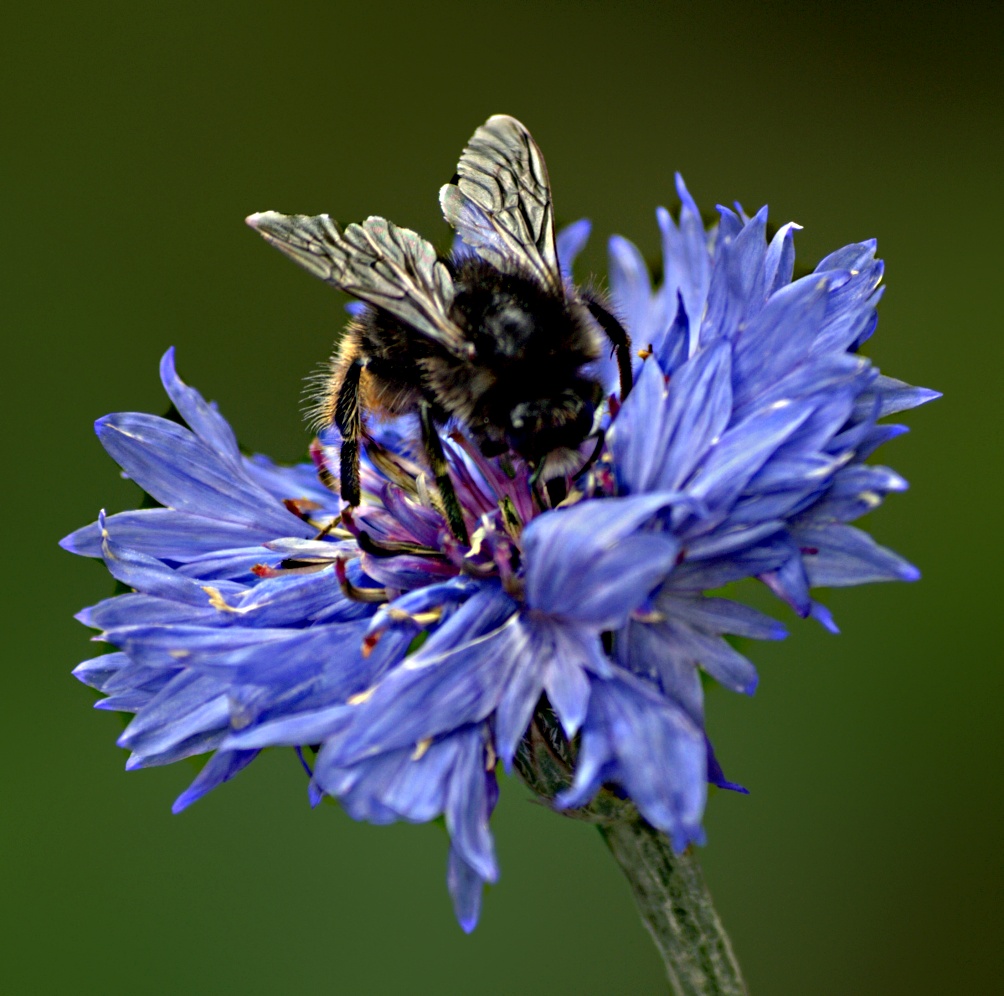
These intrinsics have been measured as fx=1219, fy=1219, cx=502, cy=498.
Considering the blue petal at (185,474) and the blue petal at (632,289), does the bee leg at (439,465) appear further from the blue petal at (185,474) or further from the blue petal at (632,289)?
the blue petal at (632,289)

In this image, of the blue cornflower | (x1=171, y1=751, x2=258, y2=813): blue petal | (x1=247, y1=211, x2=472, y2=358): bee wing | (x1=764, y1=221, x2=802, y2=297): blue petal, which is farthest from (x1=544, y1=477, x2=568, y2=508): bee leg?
(x1=171, y1=751, x2=258, y2=813): blue petal

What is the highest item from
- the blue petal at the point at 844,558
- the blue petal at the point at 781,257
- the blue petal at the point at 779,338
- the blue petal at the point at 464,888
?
the blue petal at the point at 781,257

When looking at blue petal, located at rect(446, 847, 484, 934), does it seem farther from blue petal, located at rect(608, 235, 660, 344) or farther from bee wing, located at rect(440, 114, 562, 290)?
blue petal, located at rect(608, 235, 660, 344)

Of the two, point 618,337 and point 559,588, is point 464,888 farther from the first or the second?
point 618,337

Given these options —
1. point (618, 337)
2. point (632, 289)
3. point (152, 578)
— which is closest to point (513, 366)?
point (618, 337)

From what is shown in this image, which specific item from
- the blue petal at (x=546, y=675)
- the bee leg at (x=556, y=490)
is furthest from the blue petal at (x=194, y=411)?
the blue petal at (x=546, y=675)

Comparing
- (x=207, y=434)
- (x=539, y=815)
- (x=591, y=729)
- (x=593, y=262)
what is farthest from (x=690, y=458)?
(x=539, y=815)
